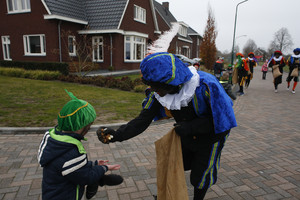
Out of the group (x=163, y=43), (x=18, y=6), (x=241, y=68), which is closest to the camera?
(x=163, y=43)

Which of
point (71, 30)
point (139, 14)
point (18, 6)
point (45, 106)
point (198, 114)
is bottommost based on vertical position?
point (45, 106)

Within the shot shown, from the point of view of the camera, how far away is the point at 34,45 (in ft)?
56.5

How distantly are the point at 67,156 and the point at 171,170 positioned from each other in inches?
35.9

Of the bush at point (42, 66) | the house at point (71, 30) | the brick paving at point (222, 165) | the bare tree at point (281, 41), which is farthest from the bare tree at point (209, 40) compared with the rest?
the bare tree at point (281, 41)

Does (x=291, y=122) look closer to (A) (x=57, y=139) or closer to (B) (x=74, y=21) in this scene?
(A) (x=57, y=139)

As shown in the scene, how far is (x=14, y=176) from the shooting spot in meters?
3.05

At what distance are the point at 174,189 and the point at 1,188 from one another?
225cm

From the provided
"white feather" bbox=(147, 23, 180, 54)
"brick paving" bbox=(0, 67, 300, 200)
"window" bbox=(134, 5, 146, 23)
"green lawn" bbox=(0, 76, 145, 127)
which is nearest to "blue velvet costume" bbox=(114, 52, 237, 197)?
"white feather" bbox=(147, 23, 180, 54)

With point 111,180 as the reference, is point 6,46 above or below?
above

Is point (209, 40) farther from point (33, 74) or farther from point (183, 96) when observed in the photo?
point (183, 96)

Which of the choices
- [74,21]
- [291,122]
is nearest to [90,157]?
[291,122]

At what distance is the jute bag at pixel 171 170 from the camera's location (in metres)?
1.98

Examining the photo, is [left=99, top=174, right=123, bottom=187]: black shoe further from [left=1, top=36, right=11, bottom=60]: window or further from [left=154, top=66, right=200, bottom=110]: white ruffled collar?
[left=1, top=36, right=11, bottom=60]: window

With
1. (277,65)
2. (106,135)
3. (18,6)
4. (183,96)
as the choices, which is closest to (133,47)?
(18,6)
